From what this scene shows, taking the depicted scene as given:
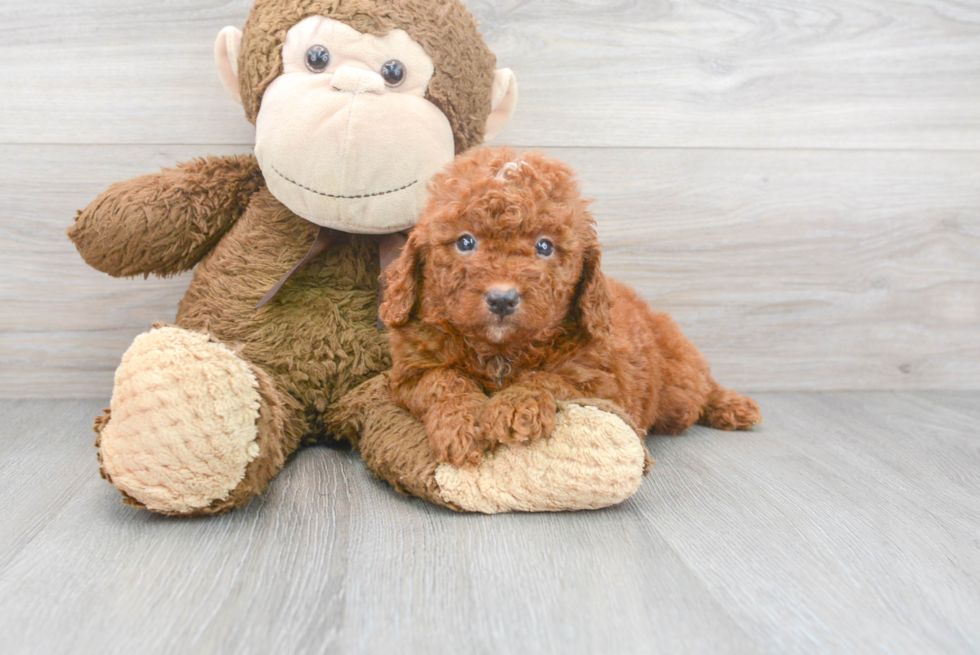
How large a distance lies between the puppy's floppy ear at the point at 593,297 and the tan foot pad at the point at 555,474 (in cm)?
14

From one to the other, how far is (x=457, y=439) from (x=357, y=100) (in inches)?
21.8

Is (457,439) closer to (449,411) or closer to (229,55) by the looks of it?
(449,411)

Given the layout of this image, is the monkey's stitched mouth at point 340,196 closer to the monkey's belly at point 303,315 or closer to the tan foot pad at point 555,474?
the monkey's belly at point 303,315

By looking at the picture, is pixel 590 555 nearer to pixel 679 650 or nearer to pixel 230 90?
pixel 679 650

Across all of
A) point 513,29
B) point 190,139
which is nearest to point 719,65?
point 513,29

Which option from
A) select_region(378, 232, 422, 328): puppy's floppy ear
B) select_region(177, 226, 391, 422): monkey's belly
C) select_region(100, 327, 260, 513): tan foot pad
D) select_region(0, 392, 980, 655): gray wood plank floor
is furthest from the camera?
select_region(177, 226, 391, 422): monkey's belly

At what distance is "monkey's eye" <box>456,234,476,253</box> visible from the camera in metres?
0.97

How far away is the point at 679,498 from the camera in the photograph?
1.09m

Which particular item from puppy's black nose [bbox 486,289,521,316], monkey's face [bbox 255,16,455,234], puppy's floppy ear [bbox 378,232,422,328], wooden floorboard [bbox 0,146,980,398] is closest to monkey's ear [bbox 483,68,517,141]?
monkey's face [bbox 255,16,455,234]

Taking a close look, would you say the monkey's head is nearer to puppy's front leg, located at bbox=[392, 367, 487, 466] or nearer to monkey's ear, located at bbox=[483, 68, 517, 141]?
monkey's ear, located at bbox=[483, 68, 517, 141]

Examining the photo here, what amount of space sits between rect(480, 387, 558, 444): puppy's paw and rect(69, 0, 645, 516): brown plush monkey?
27 mm

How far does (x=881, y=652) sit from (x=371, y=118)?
952 millimetres

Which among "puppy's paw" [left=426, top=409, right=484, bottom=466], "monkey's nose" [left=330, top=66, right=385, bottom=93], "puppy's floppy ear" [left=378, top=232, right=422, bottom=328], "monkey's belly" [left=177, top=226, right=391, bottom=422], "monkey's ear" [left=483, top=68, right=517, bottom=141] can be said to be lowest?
"monkey's belly" [left=177, top=226, right=391, bottom=422]

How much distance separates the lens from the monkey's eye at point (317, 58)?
3.84 ft
